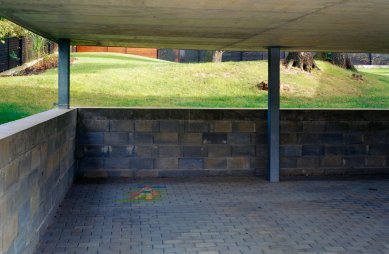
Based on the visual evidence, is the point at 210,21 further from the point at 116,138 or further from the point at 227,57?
the point at 227,57

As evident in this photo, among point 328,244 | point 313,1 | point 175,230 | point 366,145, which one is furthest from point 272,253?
point 366,145

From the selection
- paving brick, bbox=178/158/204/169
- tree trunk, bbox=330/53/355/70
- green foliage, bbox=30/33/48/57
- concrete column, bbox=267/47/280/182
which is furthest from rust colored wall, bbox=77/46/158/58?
concrete column, bbox=267/47/280/182

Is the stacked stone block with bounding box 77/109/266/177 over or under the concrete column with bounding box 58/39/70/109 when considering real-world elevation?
under

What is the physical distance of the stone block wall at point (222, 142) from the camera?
388 inches

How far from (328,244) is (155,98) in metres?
10.6

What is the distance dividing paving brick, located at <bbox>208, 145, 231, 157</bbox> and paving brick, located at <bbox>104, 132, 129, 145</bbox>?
5.66 ft

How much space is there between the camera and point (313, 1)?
15.8ft

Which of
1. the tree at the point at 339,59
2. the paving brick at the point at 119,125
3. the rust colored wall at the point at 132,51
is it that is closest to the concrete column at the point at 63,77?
the paving brick at the point at 119,125

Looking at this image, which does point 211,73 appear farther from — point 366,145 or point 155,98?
point 366,145

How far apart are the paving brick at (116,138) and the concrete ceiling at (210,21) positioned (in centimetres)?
188

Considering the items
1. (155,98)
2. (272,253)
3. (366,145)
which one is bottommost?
(272,253)

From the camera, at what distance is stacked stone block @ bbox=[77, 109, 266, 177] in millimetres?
9820

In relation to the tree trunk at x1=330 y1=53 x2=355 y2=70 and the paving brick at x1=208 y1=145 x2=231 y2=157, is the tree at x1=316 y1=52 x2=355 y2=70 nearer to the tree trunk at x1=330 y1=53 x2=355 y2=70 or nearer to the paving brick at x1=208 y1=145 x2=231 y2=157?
the tree trunk at x1=330 y1=53 x2=355 y2=70

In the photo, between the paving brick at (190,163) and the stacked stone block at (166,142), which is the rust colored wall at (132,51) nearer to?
the stacked stone block at (166,142)
